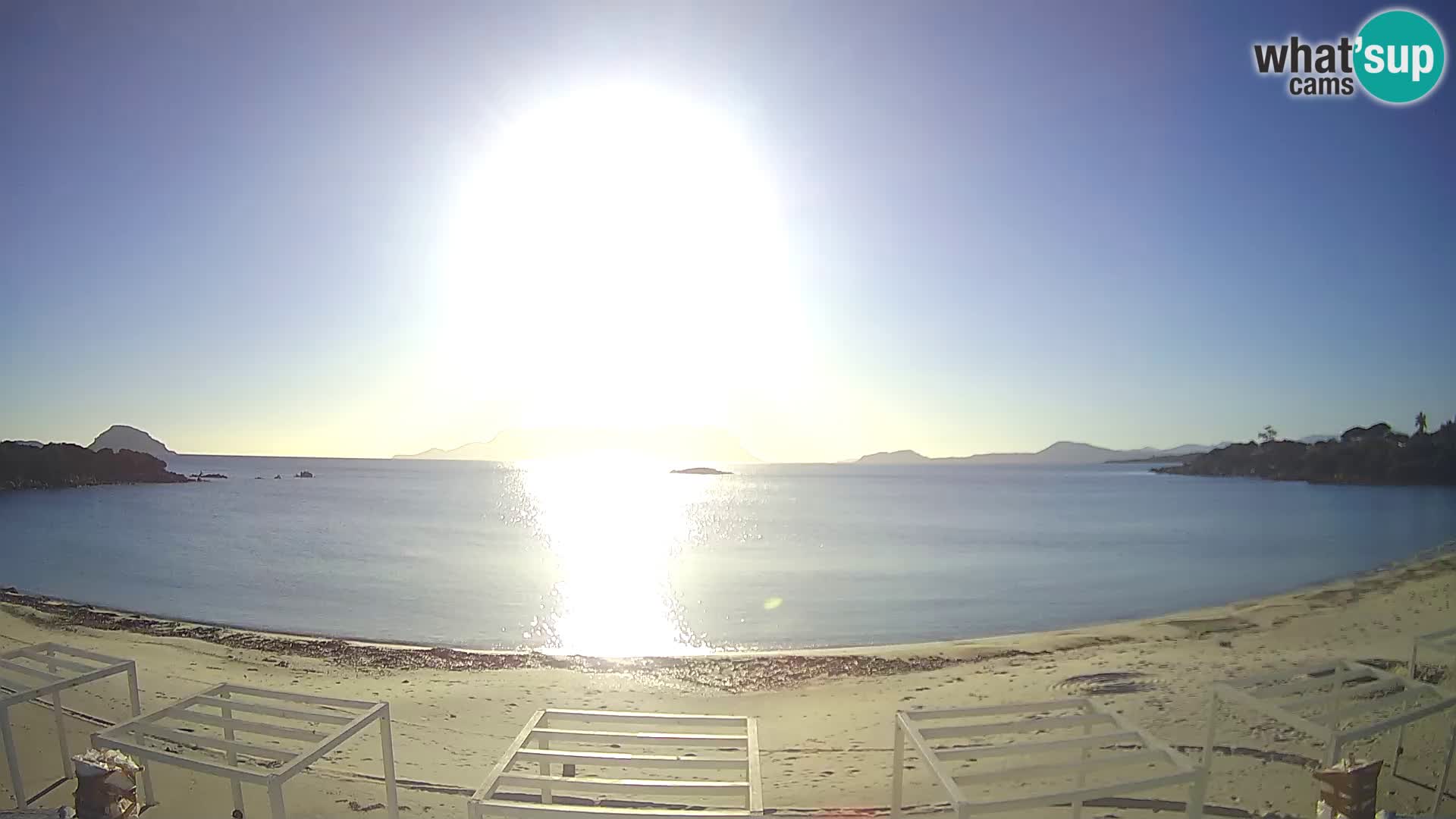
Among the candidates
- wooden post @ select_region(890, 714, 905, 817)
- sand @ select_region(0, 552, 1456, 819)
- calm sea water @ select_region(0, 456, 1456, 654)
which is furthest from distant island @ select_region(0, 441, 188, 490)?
wooden post @ select_region(890, 714, 905, 817)

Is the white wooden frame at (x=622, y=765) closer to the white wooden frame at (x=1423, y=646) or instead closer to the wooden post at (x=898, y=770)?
the wooden post at (x=898, y=770)

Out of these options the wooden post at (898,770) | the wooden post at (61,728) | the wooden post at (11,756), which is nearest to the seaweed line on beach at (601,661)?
the wooden post at (61,728)

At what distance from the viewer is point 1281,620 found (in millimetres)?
16391

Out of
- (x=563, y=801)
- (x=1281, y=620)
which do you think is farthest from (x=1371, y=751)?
(x=1281, y=620)

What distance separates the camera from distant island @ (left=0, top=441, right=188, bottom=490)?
70688 mm

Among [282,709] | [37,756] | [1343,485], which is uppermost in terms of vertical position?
[282,709]

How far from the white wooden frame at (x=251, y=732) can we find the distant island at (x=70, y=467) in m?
93.4

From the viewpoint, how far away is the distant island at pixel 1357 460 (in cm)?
6906

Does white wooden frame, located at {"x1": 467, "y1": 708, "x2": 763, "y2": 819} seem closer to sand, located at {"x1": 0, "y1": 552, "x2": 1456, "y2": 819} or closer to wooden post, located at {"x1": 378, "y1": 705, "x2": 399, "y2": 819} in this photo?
wooden post, located at {"x1": 378, "y1": 705, "x2": 399, "y2": 819}

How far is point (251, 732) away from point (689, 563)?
88.7ft

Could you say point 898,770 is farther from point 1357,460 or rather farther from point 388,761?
point 1357,460

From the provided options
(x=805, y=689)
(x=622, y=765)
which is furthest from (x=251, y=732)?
(x=805, y=689)

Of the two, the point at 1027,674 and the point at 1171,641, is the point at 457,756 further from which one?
the point at 1171,641

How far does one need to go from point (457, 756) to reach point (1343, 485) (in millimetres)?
99490
